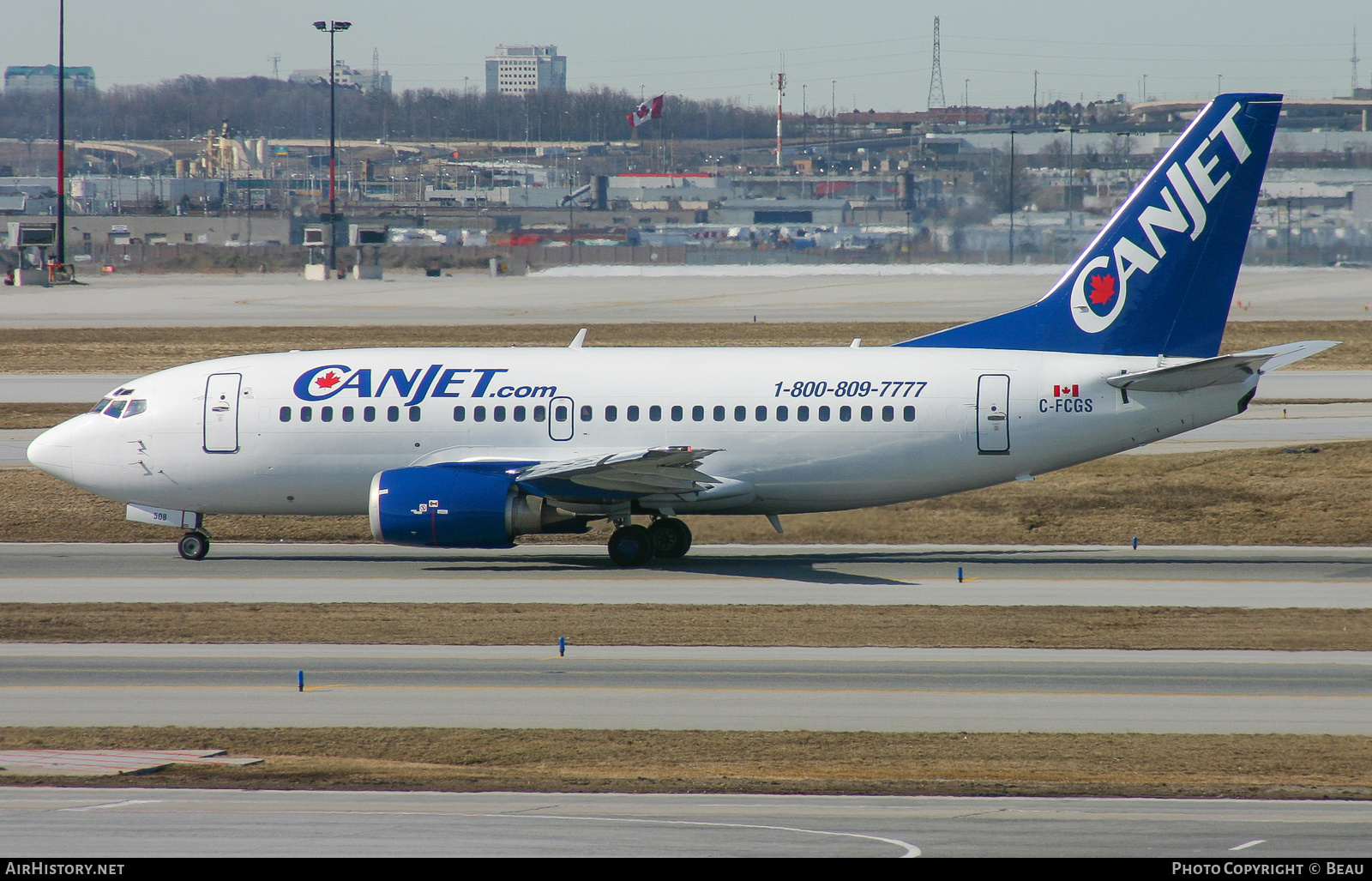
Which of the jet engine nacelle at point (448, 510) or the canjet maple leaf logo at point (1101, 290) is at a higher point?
the canjet maple leaf logo at point (1101, 290)

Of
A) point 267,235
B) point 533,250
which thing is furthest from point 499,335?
point 267,235

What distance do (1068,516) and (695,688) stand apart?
54.1 ft

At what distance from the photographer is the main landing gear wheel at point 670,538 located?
2988 cm

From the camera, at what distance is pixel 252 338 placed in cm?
7138

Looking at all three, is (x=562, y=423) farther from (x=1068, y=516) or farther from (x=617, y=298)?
(x=617, y=298)

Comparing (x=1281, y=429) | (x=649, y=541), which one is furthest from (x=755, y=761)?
(x=1281, y=429)

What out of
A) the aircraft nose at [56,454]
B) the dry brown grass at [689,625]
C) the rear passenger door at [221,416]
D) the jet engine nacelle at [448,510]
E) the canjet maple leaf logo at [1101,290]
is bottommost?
the dry brown grass at [689,625]

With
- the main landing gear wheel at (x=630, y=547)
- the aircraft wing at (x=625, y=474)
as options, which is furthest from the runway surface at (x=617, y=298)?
the aircraft wing at (x=625, y=474)

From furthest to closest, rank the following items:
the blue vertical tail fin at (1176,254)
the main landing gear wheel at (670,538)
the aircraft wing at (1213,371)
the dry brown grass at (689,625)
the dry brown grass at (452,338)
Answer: the dry brown grass at (452,338)
the main landing gear wheel at (670,538)
the blue vertical tail fin at (1176,254)
the aircraft wing at (1213,371)
the dry brown grass at (689,625)

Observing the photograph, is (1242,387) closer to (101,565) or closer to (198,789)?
(198,789)

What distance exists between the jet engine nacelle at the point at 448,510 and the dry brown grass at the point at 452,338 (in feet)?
118

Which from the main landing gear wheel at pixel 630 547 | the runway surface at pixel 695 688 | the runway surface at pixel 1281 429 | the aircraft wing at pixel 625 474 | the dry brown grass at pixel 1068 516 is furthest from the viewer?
the runway surface at pixel 1281 429

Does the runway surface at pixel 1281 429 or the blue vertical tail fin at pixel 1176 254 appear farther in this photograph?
the runway surface at pixel 1281 429

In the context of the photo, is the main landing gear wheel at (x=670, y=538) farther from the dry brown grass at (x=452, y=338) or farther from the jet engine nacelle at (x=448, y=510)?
the dry brown grass at (x=452, y=338)
